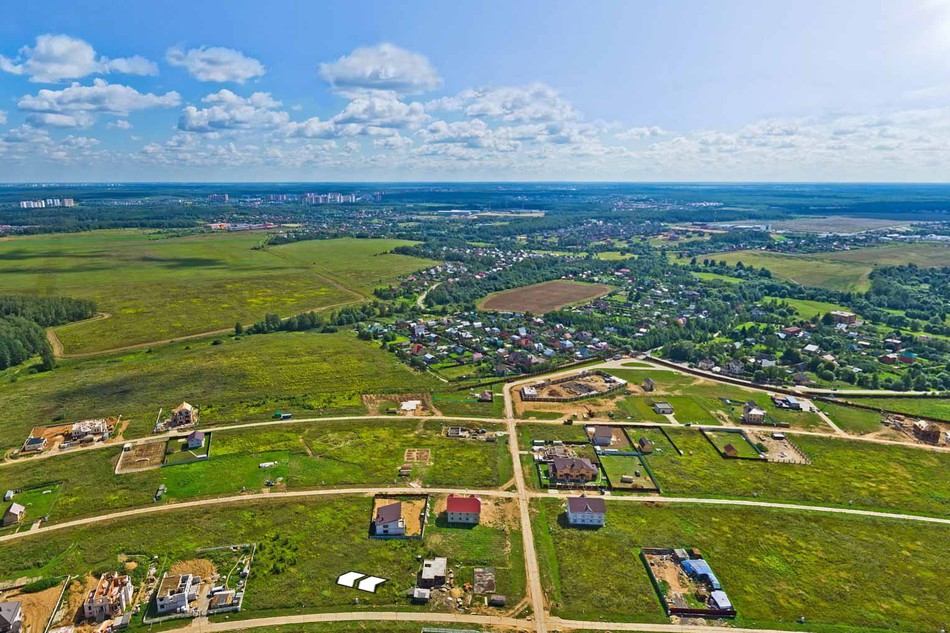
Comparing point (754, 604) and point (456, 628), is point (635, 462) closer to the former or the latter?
point (754, 604)

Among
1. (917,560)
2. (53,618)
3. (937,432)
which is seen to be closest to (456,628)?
(53,618)

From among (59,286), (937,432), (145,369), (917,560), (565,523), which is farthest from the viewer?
(59,286)

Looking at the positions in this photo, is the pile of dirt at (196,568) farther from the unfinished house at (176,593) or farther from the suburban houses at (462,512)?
the suburban houses at (462,512)

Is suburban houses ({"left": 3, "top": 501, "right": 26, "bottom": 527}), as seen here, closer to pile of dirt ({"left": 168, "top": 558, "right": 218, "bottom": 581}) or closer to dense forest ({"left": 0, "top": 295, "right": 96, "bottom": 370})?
pile of dirt ({"left": 168, "top": 558, "right": 218, "bottom": 581})

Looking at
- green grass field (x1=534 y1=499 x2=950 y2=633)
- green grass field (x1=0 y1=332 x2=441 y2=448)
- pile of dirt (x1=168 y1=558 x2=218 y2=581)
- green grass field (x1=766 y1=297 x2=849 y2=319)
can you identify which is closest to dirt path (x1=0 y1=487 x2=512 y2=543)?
green grass field (x1=534 y1=499 x2=950 y2=633)

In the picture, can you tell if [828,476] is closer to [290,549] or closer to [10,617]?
[290,549]

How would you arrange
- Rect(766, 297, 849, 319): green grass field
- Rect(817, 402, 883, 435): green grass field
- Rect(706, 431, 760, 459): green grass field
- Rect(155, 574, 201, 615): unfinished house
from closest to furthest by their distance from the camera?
Rect(155, 574, 201, 615): unfinished house < Rect(706, 431, 760, 459): green grass field < Rect(817, 402, 883, 435): green grass field < Rect(766, 297, 849, 319): green grass field
